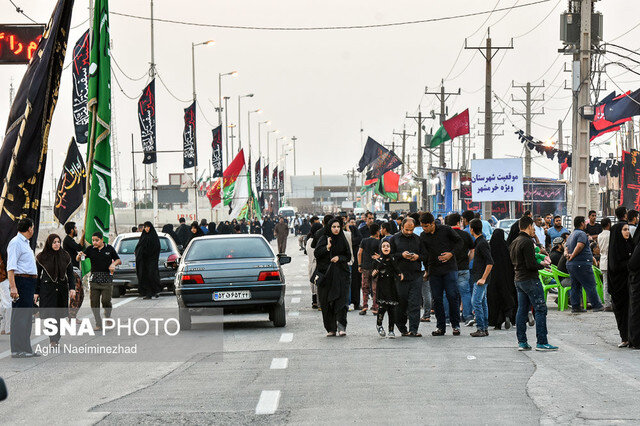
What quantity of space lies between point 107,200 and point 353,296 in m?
5.86

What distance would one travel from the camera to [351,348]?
1392 cm

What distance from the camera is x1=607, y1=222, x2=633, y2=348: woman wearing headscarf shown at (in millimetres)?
14578

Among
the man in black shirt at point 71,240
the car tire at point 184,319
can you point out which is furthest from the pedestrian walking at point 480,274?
the man in black shirt at point 71,240

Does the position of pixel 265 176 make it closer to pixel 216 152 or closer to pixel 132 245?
pixel 216 152

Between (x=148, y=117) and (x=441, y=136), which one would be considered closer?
(x=148, y=117)

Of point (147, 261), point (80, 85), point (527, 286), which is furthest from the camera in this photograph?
point (80, 85)

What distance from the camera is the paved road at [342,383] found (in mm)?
8773

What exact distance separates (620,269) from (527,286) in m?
1.92

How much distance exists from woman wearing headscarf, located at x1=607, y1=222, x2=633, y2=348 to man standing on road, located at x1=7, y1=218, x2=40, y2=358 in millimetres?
7460

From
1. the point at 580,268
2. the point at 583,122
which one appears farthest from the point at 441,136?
the point at 580,268

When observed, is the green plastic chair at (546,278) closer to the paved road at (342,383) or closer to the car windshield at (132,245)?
the paved road at (342,383)

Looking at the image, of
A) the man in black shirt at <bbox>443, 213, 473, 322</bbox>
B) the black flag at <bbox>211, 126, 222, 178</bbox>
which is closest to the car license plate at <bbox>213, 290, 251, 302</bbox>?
the man in black shirt at <bbox>443, 213, 473, 322</bbox>

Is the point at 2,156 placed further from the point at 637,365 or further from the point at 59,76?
the point at 637,365

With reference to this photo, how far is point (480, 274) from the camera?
51.9ft
